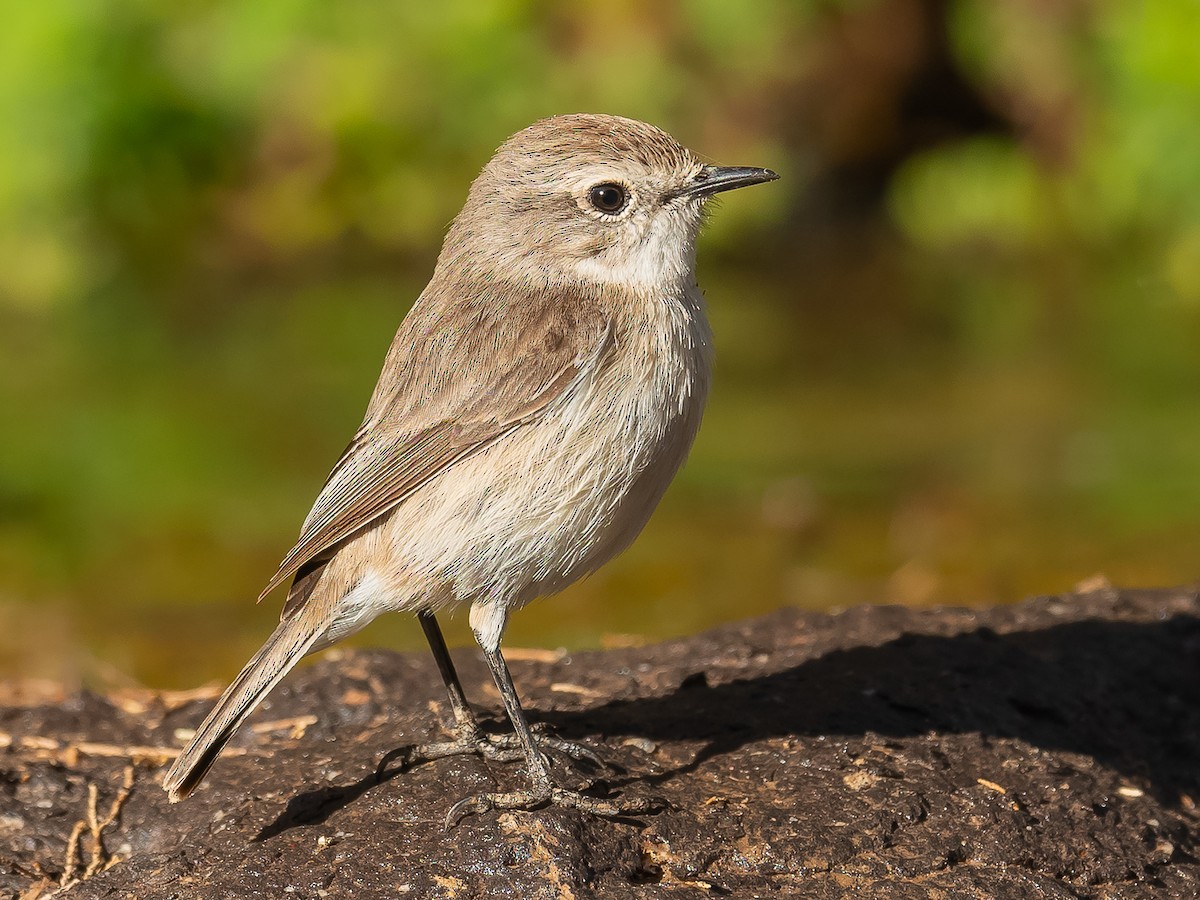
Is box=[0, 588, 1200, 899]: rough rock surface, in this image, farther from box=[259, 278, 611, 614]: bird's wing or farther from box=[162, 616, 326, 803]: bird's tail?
box=[259, 278, 611, 614]: bird's wing

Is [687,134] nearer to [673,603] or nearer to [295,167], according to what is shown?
[295,167]

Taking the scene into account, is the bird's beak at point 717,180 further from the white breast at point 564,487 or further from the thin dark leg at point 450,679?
the thin dark leg at point 450,679

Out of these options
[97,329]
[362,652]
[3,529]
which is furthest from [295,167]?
[362,652]

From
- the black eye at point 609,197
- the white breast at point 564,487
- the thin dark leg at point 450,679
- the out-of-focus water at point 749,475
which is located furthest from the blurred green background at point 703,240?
the white breast at point 564,487

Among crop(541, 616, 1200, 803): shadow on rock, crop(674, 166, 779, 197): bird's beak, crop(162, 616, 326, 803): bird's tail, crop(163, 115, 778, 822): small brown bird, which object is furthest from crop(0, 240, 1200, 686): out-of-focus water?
crop(674, 166, 779, 197): bird's beak

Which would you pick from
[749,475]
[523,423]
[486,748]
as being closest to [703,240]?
[749,475]

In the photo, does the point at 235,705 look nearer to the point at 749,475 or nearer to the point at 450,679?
the point at 450,679
